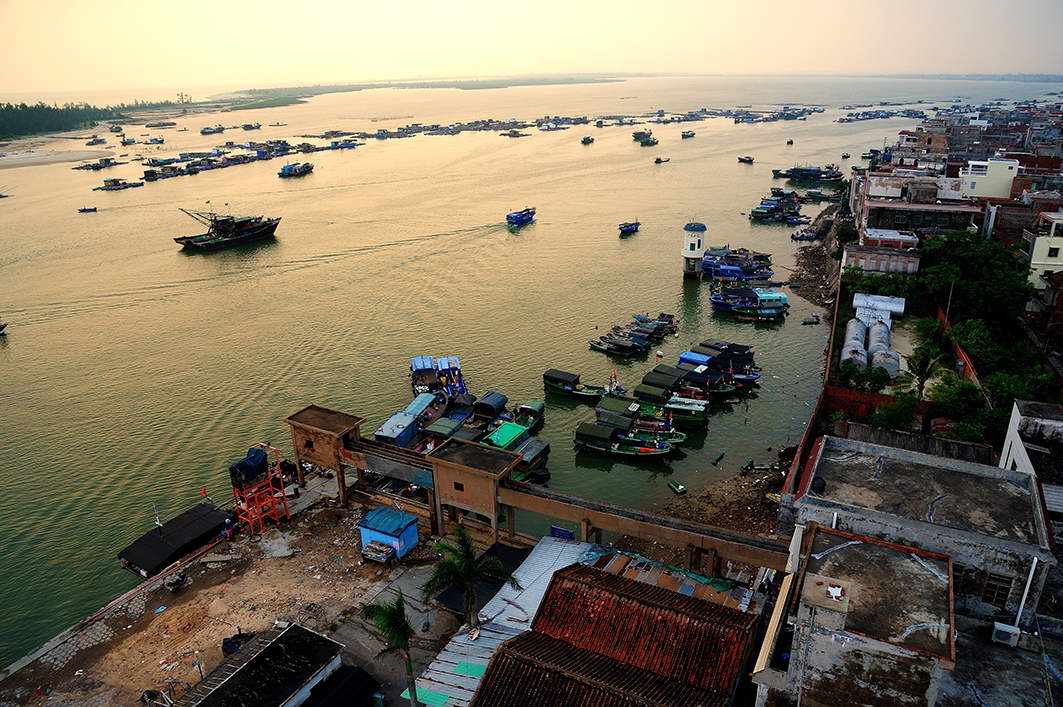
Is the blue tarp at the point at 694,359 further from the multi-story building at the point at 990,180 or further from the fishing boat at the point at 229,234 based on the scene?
the fishing boat at the point at 229,234

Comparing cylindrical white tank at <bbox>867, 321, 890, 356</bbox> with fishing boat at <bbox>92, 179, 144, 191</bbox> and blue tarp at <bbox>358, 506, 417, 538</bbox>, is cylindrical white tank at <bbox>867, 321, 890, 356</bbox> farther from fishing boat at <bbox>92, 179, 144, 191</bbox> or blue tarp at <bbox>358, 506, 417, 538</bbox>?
fishing boat at <bbox>92, 179, 144, 191</bbox>

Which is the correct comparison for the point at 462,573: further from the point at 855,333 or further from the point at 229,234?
the point at 229,234

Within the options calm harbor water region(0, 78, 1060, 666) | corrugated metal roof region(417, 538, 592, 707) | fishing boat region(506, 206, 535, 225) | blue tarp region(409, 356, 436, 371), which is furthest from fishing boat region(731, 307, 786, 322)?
fishing boat region(506, 206, 535, 225)

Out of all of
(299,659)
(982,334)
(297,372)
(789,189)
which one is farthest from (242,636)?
(789,189)

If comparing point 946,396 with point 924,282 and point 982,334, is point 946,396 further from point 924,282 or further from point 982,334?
point 924,282

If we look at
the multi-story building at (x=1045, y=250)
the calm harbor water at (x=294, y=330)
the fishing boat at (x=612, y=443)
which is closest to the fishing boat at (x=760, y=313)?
the calm harbor water at (x=294, y=330)

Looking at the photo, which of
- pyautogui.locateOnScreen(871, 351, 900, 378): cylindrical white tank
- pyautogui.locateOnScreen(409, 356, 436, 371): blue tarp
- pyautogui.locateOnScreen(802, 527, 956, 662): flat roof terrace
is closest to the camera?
pyautogui.locateOnScreen(802, 527, 956, 662): flat roof terrace
